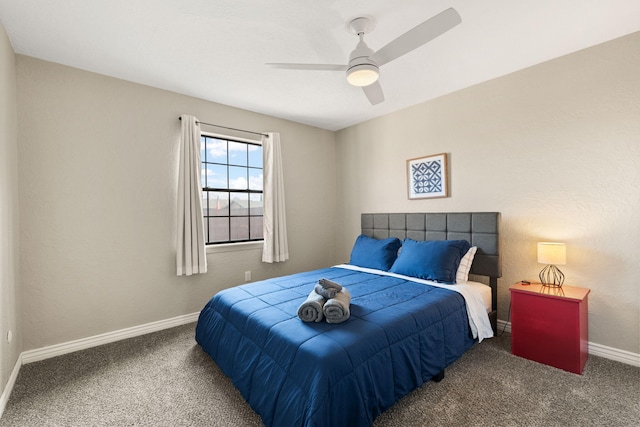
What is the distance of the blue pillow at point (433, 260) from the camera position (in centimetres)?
278

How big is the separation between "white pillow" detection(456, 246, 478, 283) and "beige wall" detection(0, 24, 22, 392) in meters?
3.58

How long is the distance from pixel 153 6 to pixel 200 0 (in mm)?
338

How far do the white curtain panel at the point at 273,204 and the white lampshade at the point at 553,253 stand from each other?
112 inches

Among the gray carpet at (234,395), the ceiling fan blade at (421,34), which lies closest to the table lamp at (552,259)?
the gray carpet at (234,395)

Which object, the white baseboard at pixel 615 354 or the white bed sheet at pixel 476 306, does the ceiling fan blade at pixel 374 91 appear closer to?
the white bed sheet at pixel 476 306

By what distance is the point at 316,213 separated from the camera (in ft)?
15.1

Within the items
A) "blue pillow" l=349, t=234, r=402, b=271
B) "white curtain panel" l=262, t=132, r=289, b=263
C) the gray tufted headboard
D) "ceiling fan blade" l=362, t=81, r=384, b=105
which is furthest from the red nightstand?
"white curtain panel" l=262, t=132, r=289, b=263

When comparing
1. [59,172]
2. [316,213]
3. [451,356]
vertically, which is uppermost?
[59,172]

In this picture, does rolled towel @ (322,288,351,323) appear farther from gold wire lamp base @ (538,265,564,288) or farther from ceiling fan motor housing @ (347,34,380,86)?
gold wire lamp base @ (538,265,564,288)

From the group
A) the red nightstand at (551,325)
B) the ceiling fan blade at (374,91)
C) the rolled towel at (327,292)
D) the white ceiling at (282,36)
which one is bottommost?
the red nightstand at (551,325)

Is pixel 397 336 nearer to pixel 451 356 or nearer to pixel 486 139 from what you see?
pixel 451 356

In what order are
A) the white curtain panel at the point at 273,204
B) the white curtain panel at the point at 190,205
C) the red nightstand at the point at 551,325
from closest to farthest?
the red nightstand at the point at 551,325 < the white curtain panel at the point at 190,205 < the white curtain panel at the point at 273,204

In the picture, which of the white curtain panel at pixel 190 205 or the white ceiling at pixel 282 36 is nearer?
the white ceiling at pixel 282 36

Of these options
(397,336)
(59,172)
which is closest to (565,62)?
(397,336)
